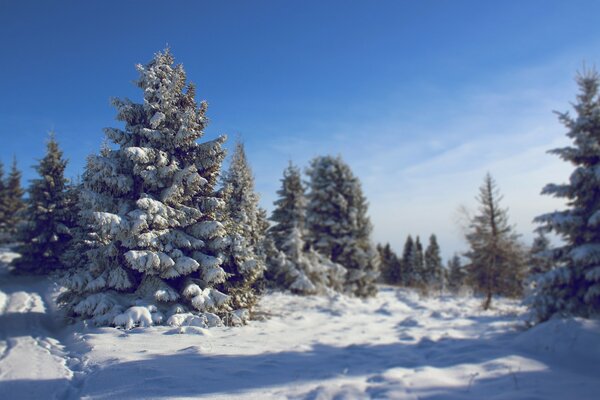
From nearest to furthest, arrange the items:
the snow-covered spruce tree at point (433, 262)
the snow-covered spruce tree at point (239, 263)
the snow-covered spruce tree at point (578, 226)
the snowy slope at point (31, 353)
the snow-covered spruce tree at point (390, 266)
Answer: the snowy slope at point (31, 353), the snow-covered spruce tree at point (578, 226), the snow-covered spruce tree at point (239, 263), the snow-covered spruce tree at point (433, 262), the snow-covered spruce tree at point (390, 266)

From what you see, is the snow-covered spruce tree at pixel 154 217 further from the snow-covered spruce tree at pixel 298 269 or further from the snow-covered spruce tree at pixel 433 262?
the snow-covered spruce tree at pixel 433 262

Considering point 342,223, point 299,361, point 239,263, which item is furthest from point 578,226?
point 342,223

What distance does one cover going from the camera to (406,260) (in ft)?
207

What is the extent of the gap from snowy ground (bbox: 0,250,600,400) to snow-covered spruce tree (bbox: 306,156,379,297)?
13.4m

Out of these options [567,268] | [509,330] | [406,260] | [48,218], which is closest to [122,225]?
[509,330]

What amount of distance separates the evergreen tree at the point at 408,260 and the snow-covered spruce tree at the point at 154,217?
5339 cm

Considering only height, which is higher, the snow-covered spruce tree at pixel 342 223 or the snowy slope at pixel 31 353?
the snow-covered spruce tree at pixel 342 223

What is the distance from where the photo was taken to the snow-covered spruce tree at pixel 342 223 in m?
26.4

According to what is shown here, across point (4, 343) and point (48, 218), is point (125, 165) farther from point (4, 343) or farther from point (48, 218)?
point (48, 218)

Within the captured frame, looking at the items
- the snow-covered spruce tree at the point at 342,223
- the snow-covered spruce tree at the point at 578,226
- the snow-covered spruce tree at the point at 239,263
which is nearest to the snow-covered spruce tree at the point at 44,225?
the snow-covered spruce tree at the point at 239,263

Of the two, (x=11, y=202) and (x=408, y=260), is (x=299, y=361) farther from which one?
(x=408, y=260)

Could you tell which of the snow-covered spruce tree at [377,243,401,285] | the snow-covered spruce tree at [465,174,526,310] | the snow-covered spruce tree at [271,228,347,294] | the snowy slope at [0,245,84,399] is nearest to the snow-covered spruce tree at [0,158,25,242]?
the snowy slope at [0,245,84,399]

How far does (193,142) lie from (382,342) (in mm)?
8957

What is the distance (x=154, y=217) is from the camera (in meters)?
11.6
